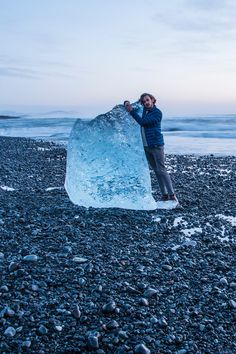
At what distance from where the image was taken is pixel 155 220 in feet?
28.2

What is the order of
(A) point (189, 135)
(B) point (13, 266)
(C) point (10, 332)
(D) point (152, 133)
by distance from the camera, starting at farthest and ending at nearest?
1. (A) point (189, 135)
2. (D) point (152, 133)
3. (B) point (13, 266)
4. (C) point (10, 332)

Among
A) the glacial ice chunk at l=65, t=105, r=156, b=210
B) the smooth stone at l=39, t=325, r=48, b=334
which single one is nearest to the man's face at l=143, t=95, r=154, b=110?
the glacial ice chunk at l=65, t=105, r=156, b=210

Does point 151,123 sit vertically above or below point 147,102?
below

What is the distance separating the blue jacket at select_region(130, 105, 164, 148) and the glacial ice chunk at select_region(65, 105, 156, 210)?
1.37 ft

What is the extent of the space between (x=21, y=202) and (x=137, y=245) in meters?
3.70

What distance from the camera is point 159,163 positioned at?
9.48 m

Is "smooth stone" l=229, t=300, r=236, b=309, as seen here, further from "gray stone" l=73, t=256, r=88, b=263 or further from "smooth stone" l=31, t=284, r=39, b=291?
"smooth stone" l=31, t=284, r=39, b=291

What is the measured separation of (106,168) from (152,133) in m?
1.18

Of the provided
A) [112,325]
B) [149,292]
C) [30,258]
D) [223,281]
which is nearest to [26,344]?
[112,325]

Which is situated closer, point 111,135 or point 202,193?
point 111,135

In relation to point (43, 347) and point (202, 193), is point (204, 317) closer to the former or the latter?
point (43, 347)

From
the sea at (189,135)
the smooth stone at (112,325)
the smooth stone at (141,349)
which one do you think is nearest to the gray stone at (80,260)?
the smooth stone at (112,325)

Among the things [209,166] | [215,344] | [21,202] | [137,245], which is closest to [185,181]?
[209,166]

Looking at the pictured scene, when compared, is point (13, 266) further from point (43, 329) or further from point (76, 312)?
point (43, 329)
